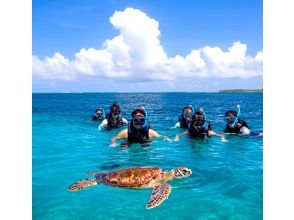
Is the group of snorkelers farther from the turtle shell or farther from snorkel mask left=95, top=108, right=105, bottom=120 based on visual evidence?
the turtle shell

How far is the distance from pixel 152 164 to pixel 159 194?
2.58 metres

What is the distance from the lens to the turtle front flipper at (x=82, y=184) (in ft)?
23.7

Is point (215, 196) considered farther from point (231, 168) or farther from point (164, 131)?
point (164, 131)

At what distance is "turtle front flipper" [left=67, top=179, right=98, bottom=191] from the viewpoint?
7226 millimetres

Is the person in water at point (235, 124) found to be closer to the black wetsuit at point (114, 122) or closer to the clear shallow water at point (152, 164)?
the clear shallow water at point (152, 164)

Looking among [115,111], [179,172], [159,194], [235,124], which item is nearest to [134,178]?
[159,194]

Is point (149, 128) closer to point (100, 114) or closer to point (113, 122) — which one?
point (113, 122)

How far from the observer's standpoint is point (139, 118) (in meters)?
10.4

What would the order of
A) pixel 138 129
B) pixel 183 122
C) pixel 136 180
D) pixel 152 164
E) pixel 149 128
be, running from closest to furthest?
1. pixel 136 180
2. pixel 152 164
3. pixel 138 129
4. pixel 149 128
5. pixel 183 122

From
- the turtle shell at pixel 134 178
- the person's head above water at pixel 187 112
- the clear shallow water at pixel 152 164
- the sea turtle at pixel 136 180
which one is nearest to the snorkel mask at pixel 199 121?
the clear shallow water at pixel 152 164

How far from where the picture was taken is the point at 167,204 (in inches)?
254

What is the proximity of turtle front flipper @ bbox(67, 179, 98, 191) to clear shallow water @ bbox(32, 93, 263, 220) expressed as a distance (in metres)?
0.14

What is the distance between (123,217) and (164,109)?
12.2 metres
